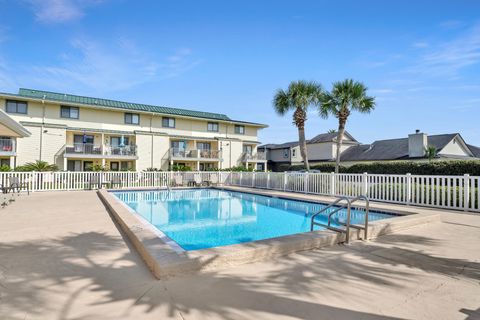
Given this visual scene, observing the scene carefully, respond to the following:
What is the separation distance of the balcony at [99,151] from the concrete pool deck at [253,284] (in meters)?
22.9

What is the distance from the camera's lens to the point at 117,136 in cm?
2898

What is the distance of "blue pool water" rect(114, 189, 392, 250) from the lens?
24.2ft

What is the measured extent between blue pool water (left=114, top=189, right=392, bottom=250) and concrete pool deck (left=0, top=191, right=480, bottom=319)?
243 cm

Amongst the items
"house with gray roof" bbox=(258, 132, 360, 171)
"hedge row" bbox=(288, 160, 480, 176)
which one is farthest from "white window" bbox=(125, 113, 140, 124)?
"hedge row" bbox=(288, 160, 480, 176)

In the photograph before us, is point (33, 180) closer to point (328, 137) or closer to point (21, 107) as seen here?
point (21, 107)

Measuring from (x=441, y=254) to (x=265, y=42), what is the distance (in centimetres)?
1260

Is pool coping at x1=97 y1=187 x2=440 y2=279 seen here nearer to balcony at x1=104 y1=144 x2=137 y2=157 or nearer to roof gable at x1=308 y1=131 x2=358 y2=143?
balcony at x1=104 y1=144 x2=137 y2=157

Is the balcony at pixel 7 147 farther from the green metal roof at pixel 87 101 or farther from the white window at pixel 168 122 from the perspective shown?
the white window at pixel 168 122

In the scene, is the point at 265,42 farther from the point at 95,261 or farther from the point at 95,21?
the point at 95,261

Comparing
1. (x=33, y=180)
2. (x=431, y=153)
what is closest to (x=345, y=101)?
(x=431, y=153)

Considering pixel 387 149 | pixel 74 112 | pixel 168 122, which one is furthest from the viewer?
pixel 387 149

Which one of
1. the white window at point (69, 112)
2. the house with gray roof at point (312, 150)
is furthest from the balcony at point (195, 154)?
the white window at point (69, 112)

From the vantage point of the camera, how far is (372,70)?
15.7 meters

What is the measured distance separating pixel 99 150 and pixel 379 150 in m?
31.3
